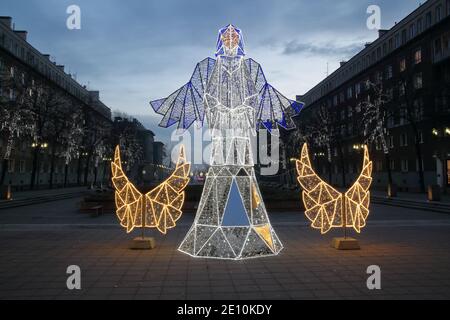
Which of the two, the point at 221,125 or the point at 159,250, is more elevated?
the point at 221,125

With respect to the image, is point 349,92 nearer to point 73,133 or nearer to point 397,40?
point 397,40

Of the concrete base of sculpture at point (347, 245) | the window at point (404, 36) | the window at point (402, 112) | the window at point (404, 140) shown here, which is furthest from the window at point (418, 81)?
the concrete base of sculpture at point (347, 245)

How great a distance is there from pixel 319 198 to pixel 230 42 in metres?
5.28

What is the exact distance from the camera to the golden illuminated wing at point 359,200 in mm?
11742

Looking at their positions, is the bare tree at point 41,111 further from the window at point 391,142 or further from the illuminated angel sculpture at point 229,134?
the window at point 391,142

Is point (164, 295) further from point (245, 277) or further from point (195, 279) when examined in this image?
point (245, 277)

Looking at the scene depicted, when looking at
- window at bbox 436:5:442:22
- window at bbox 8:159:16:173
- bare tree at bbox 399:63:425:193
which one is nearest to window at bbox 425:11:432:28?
window at bbox 436:5:442:22

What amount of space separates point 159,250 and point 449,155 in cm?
3744

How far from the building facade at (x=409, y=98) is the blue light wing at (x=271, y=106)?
25616 millimetres

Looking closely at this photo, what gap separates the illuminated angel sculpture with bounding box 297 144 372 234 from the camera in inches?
461

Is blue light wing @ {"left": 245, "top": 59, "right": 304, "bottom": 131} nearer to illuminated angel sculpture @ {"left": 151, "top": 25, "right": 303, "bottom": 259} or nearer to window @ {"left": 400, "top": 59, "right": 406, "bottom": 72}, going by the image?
illuminated angel sculpture @ {"left": 151, "top": 25, "right": 303, "bottom": 259}

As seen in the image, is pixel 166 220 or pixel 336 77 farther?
pixel 336 77

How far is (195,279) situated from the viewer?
8461 millimetres
